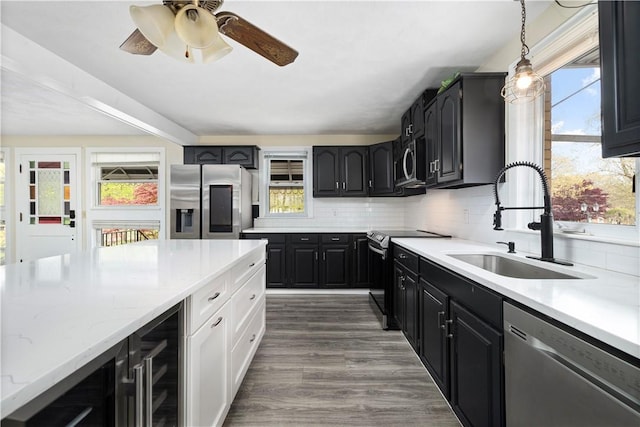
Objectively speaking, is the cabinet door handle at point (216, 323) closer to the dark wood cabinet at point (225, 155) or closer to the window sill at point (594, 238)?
the window sill at point (594, 238)

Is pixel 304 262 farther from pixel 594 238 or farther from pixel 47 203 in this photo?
pixel 47 203

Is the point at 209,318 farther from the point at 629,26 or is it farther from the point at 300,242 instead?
the point at 300,242

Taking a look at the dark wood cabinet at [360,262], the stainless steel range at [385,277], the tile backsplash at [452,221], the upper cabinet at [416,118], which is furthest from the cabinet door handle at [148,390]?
the dark wood cabinet at [360,262]

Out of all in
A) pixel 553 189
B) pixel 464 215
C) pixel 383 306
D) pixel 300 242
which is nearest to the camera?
pixel 553 189

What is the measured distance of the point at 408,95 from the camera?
10.2 ft

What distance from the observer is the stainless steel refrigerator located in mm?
3998

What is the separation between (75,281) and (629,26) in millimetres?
2141

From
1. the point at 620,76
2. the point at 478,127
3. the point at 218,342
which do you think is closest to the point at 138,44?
the point at 218,342

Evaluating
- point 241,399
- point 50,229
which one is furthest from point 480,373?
point 50,229

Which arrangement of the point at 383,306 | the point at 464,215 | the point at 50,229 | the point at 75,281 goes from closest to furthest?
the point at 75,281 < the point at 464,215 < the point at 383,306 < the point at 50,229

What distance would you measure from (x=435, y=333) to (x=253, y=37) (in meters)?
2.05

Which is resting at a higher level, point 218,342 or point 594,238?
point 594,238

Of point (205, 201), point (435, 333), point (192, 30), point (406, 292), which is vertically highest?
point (192, 30)

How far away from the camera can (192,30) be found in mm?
1265
